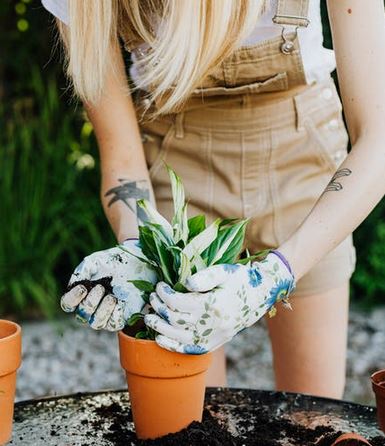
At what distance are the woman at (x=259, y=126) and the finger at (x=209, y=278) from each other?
124mm

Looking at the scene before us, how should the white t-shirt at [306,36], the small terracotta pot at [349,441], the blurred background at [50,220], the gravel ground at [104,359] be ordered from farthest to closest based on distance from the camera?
the blurred background at [50,220]
the gravel ground at [104,359]
the white t-shirt at [306,36]
the small terracotta pot at [349,441]

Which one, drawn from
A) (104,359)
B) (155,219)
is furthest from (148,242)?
(104,359)

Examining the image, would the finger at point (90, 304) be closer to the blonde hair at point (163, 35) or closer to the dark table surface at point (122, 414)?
the dark table surface at point (122, 414)

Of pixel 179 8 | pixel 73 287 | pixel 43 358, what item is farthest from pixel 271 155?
pixel 43 358

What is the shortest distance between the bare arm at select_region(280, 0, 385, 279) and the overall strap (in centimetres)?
7

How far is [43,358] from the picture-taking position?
3.98m

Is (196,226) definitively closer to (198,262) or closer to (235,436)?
(198,262)

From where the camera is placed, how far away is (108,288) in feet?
5.31

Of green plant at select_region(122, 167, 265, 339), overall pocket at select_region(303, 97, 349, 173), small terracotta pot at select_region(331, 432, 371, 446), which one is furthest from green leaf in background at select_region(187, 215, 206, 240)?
overall pocket at select_region(303, 97, 349, 173)

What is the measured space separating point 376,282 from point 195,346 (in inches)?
119

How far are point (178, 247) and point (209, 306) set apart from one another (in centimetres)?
12

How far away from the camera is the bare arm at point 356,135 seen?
1640 millimetres

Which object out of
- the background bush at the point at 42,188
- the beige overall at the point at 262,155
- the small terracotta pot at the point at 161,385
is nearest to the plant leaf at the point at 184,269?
the small terracotta pot at the point at 161,385

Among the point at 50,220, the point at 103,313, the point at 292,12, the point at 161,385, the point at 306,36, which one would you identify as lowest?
the point at 50,220
